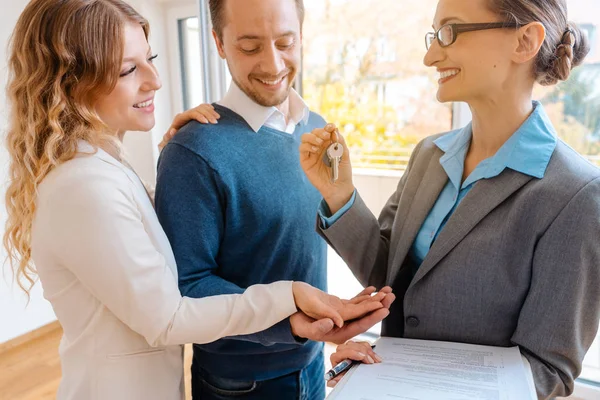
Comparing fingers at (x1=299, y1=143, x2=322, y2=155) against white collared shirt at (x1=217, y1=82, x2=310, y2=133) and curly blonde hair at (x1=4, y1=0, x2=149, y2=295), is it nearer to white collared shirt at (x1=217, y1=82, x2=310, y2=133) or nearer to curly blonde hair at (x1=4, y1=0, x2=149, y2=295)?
white collared shirt at (x1=217, y1=82, x2=310, y2=133)

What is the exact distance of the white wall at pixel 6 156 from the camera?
2.72m

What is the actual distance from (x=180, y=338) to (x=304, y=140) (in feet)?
1.67

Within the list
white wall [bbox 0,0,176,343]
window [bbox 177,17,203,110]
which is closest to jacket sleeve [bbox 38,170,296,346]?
white wall [bbox 0,0,176,343]

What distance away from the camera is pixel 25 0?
110 inches

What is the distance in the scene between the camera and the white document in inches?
31.1

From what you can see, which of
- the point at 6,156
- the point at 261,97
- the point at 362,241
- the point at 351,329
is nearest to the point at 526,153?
the point at 362,241

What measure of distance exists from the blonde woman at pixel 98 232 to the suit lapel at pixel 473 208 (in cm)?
14

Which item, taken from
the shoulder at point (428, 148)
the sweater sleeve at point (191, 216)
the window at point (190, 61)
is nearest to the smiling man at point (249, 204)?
the sweater sleeve at point (191, 216)

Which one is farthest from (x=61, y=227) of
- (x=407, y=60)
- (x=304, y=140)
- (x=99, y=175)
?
(x=407, y=60)

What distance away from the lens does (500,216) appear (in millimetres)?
951

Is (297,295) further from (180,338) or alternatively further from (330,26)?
(330,26)

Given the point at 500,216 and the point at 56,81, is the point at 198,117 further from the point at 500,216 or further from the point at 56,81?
the point at 500,216

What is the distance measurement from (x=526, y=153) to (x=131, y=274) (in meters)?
0.80

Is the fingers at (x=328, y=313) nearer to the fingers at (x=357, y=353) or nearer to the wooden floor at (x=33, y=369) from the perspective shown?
the fingers at (x=357, y=353)
